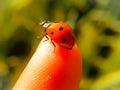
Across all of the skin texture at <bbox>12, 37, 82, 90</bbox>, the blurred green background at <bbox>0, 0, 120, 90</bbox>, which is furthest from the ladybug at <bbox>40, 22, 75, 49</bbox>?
the blurred green background at <bbox>0, 0, 120, 90</bbox>

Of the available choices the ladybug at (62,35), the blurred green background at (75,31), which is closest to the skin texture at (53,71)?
the ladybug at (62,35)

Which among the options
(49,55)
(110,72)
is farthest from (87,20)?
(49,55)

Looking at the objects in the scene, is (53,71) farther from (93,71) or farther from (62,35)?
(93,71)

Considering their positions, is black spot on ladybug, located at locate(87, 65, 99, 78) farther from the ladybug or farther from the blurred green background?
the ladybug

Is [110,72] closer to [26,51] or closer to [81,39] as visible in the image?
[81,39]

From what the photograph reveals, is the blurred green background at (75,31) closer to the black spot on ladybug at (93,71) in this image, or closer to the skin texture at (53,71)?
the black spot on ladybug at (93,71)

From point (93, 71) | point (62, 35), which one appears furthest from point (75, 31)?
point (62, 35)
